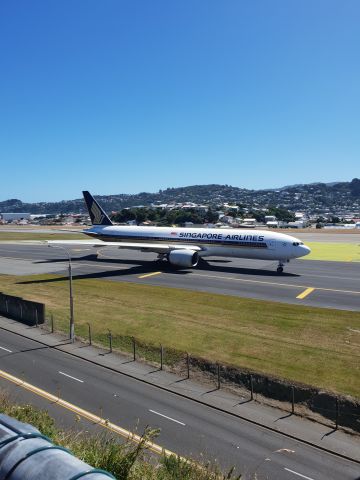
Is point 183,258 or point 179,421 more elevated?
point 183,258

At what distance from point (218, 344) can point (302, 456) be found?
1308 centimetres

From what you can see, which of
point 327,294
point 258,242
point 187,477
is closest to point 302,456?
point 187,477

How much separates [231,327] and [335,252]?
56.1 meters

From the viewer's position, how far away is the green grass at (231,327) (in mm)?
26438

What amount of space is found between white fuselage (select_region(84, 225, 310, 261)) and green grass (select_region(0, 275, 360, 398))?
46.9ft

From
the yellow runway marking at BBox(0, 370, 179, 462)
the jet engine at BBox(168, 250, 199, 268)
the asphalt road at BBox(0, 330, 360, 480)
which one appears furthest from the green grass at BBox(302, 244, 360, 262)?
the yellow runway marking at BBox(0, 370, 179, 462)

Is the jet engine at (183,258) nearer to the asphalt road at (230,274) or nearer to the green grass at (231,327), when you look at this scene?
the asphalt road at (230,274)

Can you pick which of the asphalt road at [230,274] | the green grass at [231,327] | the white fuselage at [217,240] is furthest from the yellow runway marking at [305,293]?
the white fuselage at [217,240]

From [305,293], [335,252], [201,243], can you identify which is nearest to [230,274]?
[201,243]

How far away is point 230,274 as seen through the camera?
189ft

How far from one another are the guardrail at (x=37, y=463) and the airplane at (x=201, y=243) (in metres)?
51.7

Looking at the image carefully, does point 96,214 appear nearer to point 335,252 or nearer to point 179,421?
point 335,252

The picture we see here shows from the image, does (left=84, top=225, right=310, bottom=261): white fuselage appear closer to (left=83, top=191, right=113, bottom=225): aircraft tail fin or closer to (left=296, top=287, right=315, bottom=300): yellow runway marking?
(left=83, top=191, right=113, bottom=225): aircraft tail fin

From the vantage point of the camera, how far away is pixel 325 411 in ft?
70.3
